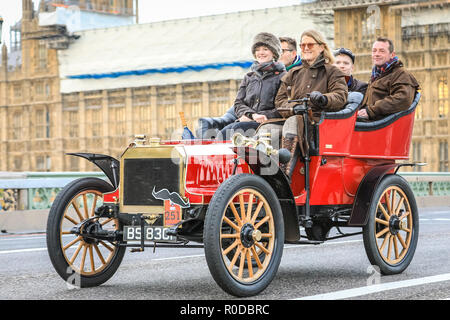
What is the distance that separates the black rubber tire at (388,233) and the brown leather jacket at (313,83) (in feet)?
2.65

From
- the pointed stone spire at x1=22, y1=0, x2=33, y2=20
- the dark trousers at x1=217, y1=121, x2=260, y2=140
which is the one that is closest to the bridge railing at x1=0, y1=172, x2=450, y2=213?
the dark trousers at x1=217, y1=121, x2=260, y2=140

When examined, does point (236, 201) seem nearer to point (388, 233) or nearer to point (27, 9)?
point (388, 233)

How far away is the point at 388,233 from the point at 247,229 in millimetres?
1989

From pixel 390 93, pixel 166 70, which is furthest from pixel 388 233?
pixel 166 70

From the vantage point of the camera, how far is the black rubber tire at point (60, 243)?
20.8 feet

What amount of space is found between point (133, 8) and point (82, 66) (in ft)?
28.3

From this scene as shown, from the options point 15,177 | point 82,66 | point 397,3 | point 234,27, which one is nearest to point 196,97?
point 234,27

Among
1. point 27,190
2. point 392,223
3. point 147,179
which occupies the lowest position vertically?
point 27,190

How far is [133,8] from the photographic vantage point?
63188 millimetres

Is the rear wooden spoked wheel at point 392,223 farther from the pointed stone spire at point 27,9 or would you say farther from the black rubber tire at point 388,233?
the pointed stone spire at point 27,9

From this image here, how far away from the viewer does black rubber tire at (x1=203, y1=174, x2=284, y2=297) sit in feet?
18.3

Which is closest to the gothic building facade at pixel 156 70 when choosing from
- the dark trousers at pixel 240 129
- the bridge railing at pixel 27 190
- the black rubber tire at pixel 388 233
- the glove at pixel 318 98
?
the bridge railing at pixel 27 190

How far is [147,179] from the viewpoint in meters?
6.39

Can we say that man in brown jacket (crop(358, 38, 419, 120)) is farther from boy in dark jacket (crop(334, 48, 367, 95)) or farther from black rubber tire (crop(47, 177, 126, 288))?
black rubber tire (crop(47, 177, 126, 288))
